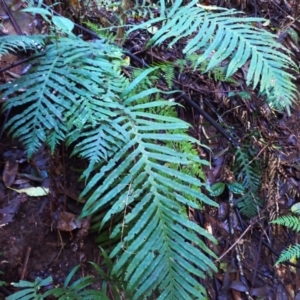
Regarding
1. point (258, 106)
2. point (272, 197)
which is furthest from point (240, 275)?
point (258, 106)

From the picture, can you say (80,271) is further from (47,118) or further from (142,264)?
(47,118)

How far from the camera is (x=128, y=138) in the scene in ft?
6.57

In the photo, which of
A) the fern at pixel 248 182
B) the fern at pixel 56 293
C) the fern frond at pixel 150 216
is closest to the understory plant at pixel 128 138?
Answer: the fern frond at pixel 150 216

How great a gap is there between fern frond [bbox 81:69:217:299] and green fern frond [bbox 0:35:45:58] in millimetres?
611

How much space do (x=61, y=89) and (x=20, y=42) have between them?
0.31 meters

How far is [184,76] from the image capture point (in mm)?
2967

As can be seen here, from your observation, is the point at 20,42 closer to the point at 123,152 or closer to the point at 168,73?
the point at 123,152

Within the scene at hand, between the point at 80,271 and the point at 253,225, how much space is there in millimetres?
1118

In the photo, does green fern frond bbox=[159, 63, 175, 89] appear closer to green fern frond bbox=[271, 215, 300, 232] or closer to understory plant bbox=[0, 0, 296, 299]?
understory plant bbox=[0, 0, 296, 299]

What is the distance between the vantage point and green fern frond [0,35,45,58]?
2078 millimetres

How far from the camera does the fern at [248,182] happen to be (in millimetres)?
2660

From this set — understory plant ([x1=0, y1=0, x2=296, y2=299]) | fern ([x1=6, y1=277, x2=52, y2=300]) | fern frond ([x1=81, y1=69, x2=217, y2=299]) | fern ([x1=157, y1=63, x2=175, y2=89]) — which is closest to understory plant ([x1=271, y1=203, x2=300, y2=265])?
understory plant ([x1=0, y1=0, x2=296, y2=299])

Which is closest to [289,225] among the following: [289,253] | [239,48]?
[289,253]

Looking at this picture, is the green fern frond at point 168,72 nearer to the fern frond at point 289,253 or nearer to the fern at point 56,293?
the fern frond at point 289,253
